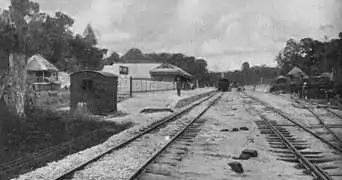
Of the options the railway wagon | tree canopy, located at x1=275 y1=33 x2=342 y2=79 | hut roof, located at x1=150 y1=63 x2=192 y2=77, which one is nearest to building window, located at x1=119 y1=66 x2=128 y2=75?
hut roof, located at x1=150 y1=63 x2=192 y2=77

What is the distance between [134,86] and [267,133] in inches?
929

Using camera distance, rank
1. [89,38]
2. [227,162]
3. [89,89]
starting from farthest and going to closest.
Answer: [89,38], [89,89], [227,162]

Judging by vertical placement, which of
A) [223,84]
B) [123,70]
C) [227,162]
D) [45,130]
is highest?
[123,70]

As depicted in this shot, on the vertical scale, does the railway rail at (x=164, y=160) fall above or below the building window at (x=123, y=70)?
below

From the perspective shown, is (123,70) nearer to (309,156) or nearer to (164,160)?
(164,160)

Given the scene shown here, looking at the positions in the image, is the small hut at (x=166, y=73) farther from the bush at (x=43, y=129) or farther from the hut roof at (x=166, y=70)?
the bush at (x=43, y=129)

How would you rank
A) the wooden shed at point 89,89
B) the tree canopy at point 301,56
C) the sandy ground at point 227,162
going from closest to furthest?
the sandy ground at point 227,162 → the wooden shed at point 89,89 → the tree canopy at point 301,56

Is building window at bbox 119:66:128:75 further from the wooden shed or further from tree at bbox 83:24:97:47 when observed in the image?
the wooden shed

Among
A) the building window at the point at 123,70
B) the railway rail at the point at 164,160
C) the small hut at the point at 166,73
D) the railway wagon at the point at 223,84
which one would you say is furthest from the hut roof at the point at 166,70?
the railway rail at the point at 164,160

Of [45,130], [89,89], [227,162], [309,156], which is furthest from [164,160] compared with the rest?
[89,89]

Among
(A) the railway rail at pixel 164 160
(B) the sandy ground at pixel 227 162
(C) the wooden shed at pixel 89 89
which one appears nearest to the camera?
(A) the railway rail at pixel 164 160

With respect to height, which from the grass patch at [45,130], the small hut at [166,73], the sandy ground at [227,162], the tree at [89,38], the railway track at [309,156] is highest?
the tree at [89,38]

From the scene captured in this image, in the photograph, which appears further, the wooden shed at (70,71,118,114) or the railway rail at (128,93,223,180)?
the wooden shed at (70,71,118,114)

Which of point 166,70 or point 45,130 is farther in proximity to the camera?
point 166,70
